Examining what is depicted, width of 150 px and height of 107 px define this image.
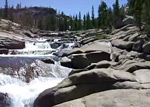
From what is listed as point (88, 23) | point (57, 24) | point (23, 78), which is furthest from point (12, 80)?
point (57, 24)

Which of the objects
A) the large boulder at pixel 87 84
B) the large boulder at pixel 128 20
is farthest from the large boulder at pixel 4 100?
the large boulder at pixel 128 20

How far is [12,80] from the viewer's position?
624 inches

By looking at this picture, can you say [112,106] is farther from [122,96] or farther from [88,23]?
[88,23]

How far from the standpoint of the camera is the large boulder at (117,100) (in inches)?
296

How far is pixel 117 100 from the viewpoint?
7.78 meters

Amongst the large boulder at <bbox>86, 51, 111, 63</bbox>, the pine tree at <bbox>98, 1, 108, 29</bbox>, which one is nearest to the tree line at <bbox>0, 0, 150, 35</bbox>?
the pine tree at <bbox>98, 1, 108, 29</bbox>

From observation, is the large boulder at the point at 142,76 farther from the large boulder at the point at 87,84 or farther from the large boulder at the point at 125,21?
the large boulder at the point at 125,21

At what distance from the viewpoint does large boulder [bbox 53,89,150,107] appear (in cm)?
753

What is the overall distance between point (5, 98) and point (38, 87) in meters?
2.59

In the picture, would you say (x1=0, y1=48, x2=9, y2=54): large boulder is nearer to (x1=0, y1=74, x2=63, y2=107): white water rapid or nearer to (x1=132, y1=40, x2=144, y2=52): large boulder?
(x1=0, y1=74, x2=63, y2=107): white water rapid

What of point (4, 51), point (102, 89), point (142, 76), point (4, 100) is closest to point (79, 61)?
point (4, 100)

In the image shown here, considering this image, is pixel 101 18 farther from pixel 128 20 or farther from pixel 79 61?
pixel 79 61

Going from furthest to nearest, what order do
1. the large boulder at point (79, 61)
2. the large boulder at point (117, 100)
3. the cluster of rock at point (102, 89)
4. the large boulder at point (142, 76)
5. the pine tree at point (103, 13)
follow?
the pine tree at point (103, 13) → the large boulder at point (79, 61) → the large boulder at point (142, 76) → the cluster of rock at point (102, 89) → the large boulder at point (117, 100)

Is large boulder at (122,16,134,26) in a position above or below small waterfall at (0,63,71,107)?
above
